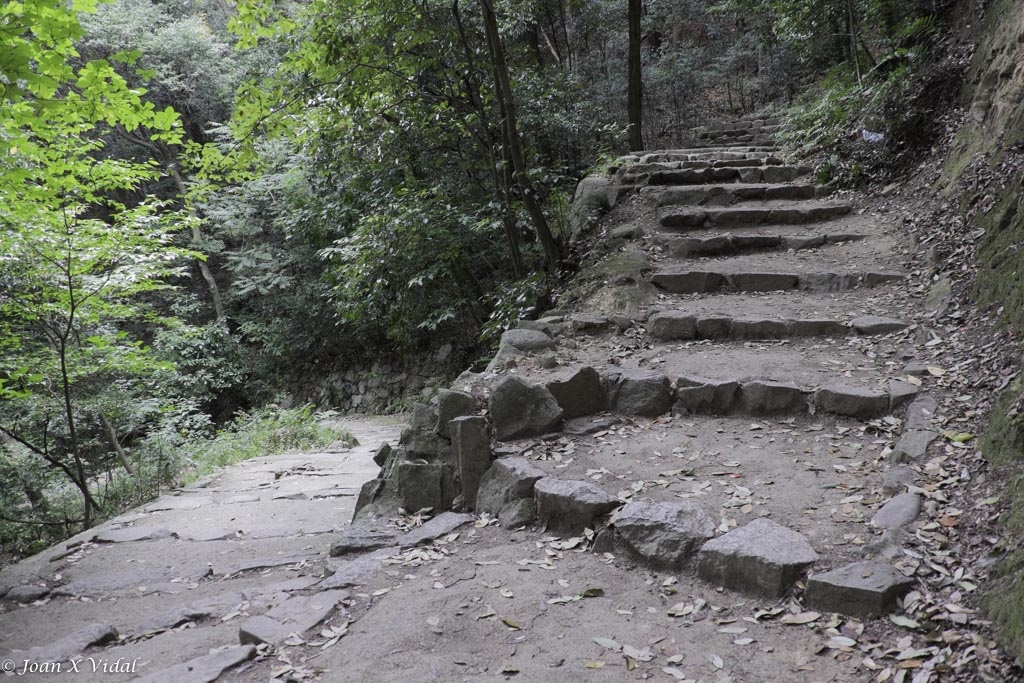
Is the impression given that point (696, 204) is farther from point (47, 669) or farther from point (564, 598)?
point (47, 669)

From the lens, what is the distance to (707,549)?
2.70 meters

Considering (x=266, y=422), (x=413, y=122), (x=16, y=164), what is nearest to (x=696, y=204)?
(x=413, y=122)

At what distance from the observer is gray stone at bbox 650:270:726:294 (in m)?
5.93

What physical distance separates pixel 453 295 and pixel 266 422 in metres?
3.67

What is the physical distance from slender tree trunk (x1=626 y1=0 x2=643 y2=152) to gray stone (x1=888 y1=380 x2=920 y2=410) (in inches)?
278

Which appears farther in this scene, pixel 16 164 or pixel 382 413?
pixel 382 413

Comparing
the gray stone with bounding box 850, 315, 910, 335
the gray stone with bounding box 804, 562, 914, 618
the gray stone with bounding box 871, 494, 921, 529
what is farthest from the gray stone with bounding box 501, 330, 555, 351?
the gray stone with bounding box 804, 562, 914, 618

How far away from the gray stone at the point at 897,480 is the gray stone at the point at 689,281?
3.10 m

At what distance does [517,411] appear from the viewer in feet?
13.5

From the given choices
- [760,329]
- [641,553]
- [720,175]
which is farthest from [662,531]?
[720,175]

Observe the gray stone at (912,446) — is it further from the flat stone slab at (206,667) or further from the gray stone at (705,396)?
the flat stone slab at (206,667)

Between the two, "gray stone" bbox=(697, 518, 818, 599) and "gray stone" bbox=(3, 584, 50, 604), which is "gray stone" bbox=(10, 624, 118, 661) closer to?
"gray stone" bbox=(3, 584, 50, 604)

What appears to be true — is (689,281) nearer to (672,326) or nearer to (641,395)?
(672,326)

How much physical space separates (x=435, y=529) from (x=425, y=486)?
15.4 inches
